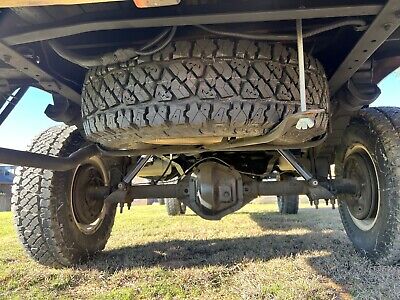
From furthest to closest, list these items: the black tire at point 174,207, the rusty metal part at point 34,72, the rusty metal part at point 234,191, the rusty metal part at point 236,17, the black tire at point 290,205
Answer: the black tire at point 174,207 → the black tire at point 290,205 → the rusty metal part at point 234,191 → the rusty metal part at point 34,72 → the rusty metal part at point 236,17

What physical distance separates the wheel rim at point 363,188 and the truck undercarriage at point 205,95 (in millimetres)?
10

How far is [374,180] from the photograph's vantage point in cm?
253

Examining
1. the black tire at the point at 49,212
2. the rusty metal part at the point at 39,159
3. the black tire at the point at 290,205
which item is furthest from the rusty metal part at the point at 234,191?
the black tire at the point at 290,205

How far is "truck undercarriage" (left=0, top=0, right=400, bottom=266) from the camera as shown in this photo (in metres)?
1.50

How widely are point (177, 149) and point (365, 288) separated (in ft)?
3.70

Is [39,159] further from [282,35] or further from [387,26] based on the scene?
[387,26]

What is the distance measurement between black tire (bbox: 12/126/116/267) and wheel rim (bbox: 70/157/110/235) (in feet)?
0.10

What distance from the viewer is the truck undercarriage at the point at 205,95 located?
1.50 meters

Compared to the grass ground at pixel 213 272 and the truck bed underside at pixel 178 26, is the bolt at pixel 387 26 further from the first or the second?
the grass ground at pixel 213 272

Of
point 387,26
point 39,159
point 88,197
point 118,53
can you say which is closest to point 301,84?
point 387,26

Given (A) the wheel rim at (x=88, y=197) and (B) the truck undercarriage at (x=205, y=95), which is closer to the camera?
(B) the truck undercarriage at (x=205, y=95)

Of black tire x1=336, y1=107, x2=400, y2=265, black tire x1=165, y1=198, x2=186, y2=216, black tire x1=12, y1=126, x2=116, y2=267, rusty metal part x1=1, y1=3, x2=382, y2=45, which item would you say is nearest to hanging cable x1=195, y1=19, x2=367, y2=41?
rusty metal part x1=1, y1=3, x2=382, y2=45

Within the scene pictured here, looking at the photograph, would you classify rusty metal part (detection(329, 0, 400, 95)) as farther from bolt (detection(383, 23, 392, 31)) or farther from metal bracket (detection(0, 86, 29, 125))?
metal bracket (detection(0, 86, 29, 125))

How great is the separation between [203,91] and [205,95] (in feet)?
0.06
